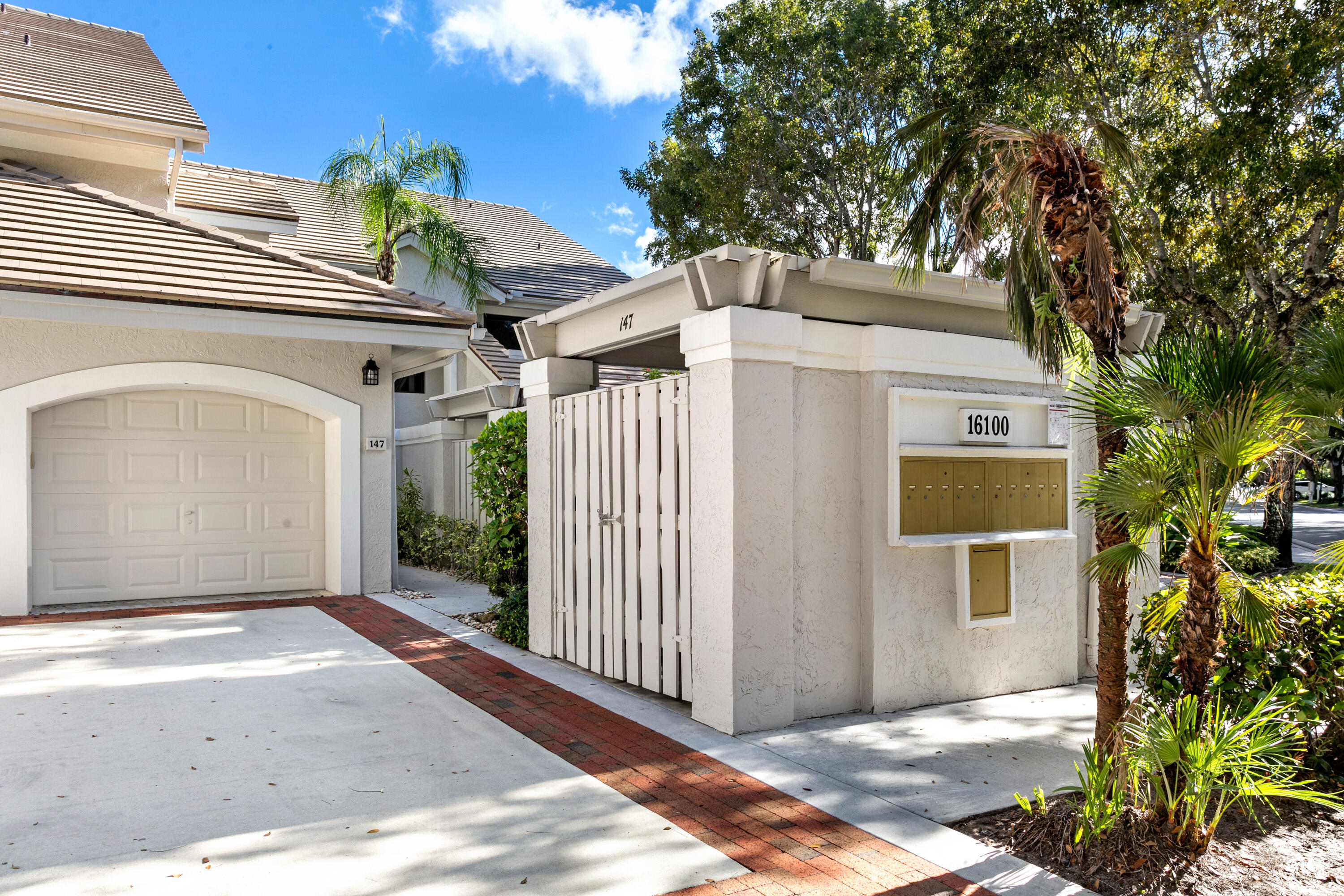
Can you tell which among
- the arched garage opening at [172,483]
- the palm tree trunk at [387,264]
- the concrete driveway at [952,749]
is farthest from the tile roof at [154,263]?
the concrete driveway at [952,749]

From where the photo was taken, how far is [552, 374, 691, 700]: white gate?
6098 millimetres

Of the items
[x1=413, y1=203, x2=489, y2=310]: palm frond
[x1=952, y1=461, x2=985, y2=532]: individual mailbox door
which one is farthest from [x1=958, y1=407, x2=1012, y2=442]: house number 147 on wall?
[x1=413, y1=203, x2=489, y2=310]: palm frond

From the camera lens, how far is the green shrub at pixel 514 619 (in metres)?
8.19

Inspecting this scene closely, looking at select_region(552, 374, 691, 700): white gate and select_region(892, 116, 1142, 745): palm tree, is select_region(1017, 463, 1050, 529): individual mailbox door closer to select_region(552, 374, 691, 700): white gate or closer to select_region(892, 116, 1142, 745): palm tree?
select_region(892, 116, 1142, 745): palm tree

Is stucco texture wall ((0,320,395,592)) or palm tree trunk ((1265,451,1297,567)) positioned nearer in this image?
stucco texture wall ((0,320,395,592))

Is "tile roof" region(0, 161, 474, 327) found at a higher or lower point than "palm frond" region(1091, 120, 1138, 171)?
higher

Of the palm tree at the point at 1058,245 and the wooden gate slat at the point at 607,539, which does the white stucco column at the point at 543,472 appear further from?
the palm tree at the point at 1058,245

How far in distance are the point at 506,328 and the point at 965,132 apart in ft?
54.1

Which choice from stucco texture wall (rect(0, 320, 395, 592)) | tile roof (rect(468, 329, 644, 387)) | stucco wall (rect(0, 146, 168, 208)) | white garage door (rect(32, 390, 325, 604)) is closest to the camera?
stucco texture wall (rect(0, 320, 395, 592))

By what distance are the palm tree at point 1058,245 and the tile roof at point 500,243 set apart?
14.7 m

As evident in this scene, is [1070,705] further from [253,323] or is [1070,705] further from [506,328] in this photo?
[506,328]

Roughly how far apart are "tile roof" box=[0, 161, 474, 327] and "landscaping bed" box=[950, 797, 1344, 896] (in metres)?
8.33

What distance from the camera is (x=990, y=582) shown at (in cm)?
651

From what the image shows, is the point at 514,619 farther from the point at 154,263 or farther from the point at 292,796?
the point at 154,263
